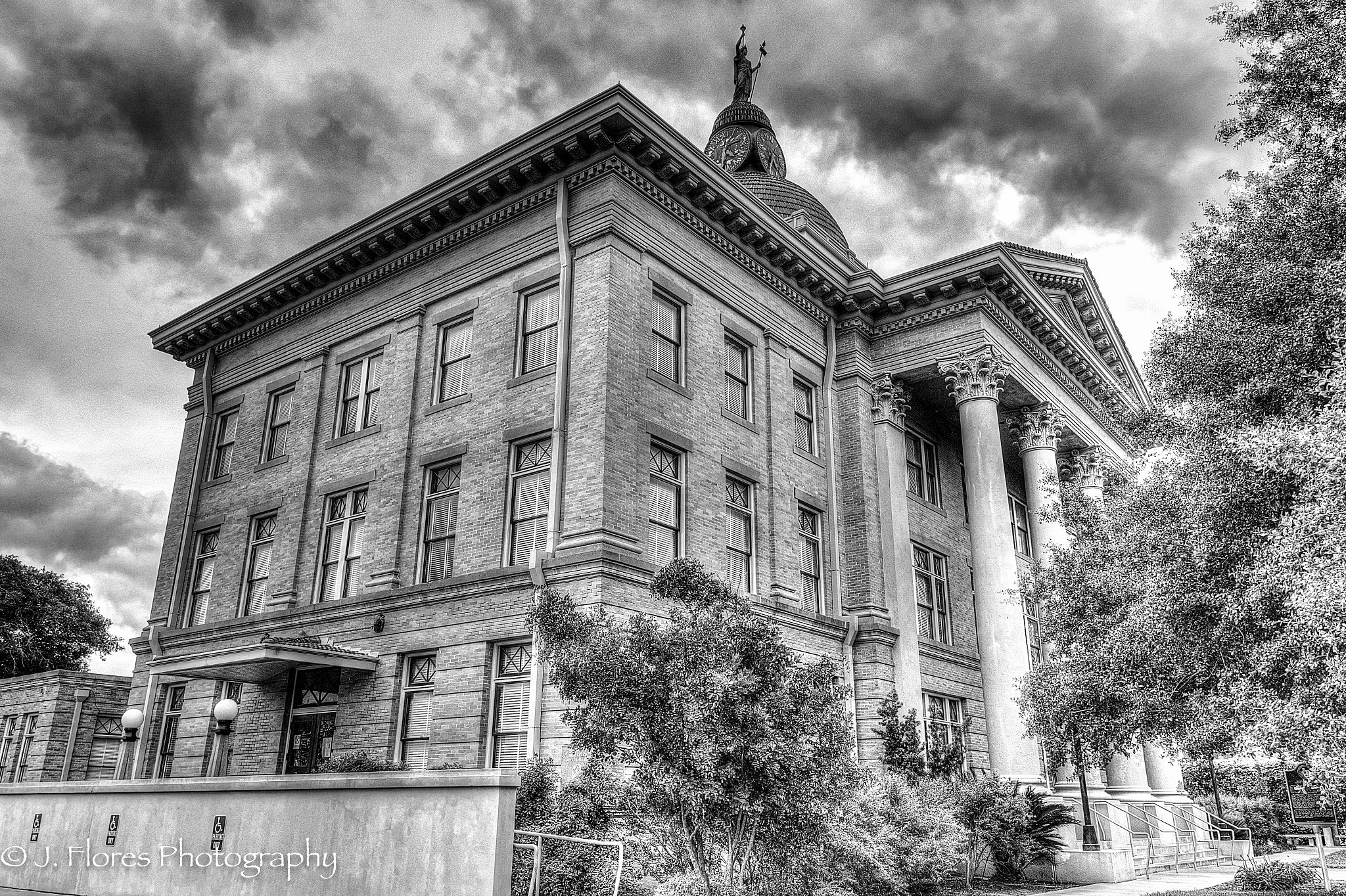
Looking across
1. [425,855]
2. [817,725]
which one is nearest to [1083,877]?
[817,725]

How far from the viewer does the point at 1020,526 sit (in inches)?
1326

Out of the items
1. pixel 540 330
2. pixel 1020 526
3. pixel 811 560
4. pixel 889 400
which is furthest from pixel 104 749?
pixel 1020 526

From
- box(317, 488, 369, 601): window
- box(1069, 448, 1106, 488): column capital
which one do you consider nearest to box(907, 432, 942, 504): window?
box(1069, 448, 1106, 488): column capital

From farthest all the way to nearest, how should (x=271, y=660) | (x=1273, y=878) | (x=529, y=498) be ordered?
(x=529, y=498) → (x=271, y=660) → (x=1273, y=878)

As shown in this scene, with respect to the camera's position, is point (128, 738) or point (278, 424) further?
point (278, 424)

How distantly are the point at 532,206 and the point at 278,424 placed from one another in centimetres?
995

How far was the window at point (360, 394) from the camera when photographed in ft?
Result: 79.0

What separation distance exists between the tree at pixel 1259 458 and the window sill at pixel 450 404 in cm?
1357

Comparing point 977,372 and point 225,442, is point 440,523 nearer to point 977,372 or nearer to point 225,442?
point 225,442

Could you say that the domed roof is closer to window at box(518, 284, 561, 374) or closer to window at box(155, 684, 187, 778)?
window at box(518, 284, 561, 374)

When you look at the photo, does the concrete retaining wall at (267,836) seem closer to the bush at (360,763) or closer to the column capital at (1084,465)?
the bush at (360,763)

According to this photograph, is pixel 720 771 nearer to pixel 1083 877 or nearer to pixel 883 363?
pixel 1083 877

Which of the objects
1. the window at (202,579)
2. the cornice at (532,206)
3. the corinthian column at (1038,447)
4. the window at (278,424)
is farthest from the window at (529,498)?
the corinthian column at (1038,447)

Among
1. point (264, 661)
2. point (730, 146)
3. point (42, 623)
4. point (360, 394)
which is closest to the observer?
point (264, 661)
